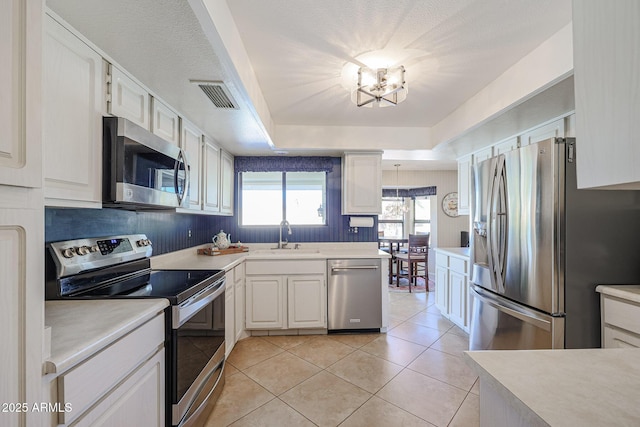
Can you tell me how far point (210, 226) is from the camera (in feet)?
11.7

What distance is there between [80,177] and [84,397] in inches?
35.0

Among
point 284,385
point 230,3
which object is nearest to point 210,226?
point 284,385

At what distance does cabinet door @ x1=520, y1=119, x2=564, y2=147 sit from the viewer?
2230 mm

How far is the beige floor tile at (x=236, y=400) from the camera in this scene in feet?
5.82

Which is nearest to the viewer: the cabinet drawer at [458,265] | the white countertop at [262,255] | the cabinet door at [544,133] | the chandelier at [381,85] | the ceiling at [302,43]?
the ceiling at [302,43]

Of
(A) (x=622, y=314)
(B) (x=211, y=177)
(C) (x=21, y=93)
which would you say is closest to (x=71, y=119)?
(C) (x=21, y=93)

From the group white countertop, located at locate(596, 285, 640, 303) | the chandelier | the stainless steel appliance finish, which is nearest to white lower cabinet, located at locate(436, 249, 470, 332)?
white countertop, located at locate(596, 285, 640, 303)

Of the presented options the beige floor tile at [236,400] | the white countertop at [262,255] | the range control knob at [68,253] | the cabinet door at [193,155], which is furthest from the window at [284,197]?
the range control knob at [68,253]

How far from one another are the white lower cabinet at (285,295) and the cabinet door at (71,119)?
6.04 ft

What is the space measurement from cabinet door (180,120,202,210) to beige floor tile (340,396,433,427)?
1976mm

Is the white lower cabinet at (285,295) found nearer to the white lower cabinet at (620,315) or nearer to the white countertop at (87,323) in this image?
the white countertop at (87,323)

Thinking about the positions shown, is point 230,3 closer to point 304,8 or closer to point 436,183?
point 304,8

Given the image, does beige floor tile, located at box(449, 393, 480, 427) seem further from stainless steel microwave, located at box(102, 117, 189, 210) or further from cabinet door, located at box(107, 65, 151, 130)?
cabinet door, located at box(107, 65, 151, 130)

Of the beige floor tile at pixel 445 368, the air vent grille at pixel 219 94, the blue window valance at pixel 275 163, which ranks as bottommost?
the beige floor tile at pixel 445 368
